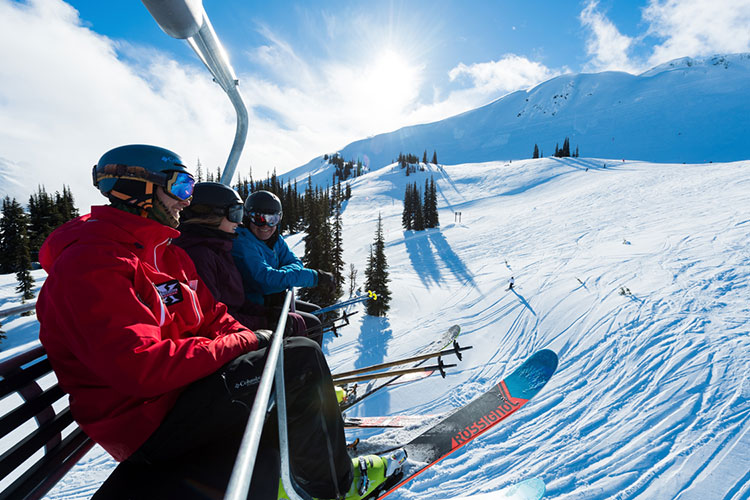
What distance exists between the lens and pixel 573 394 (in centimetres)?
713

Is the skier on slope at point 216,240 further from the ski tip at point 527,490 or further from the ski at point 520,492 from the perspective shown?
the ski tip at point 527,490

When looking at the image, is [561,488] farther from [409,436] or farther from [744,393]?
[744,393]

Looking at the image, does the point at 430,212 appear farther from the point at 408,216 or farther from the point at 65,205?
the point at 65,205

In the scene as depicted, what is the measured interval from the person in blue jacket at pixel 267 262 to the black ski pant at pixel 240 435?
6.00ft

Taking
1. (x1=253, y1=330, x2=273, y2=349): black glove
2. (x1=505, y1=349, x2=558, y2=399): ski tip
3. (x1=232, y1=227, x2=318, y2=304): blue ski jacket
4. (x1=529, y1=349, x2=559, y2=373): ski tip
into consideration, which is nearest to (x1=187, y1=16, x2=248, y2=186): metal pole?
(x1=232, y1=227, x2=318, y2=304): blue ski jacket

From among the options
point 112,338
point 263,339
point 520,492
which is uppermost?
point 112,338

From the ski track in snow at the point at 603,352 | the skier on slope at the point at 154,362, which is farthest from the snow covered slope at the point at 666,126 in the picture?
the skier on slope at the point at 154,362

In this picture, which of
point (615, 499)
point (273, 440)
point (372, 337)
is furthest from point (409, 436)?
point (372, 337)

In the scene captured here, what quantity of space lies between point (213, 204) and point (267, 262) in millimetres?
1181

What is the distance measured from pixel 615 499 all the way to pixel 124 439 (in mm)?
6477

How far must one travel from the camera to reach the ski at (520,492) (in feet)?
15.5

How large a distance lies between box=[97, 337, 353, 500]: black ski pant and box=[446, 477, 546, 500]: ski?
12.4 ft

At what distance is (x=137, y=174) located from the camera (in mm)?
2070

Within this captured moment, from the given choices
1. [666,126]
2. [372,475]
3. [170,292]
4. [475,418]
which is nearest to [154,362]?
[170,292]
